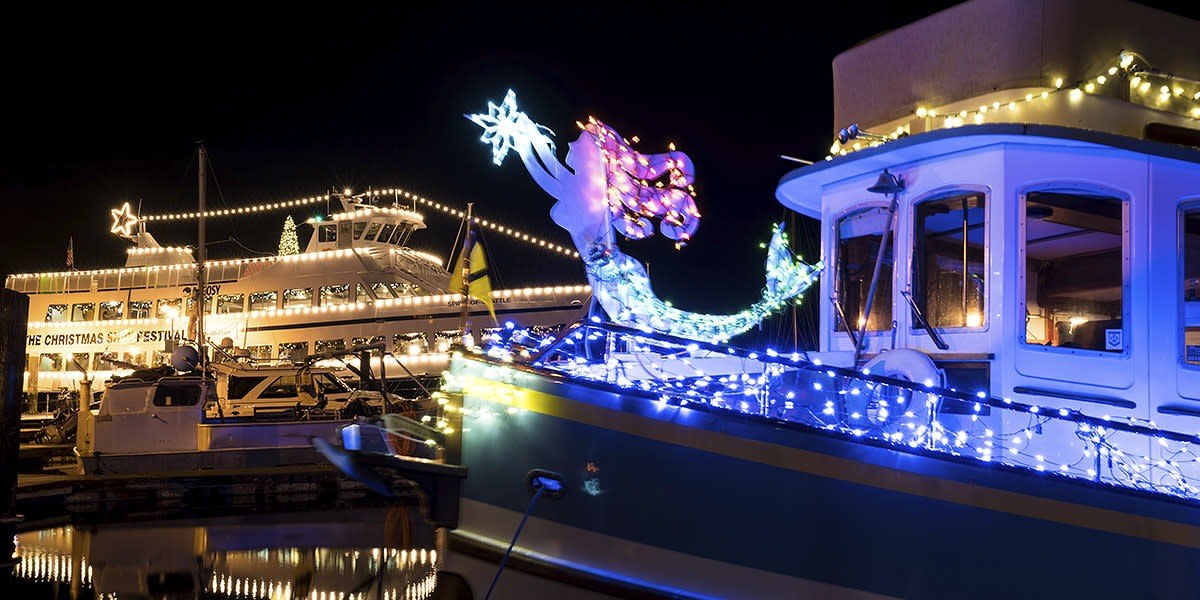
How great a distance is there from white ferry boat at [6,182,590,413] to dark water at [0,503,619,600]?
12736mm

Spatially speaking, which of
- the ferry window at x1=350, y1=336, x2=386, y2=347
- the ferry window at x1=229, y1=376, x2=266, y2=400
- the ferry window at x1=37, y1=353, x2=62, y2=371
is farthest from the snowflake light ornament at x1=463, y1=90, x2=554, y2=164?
the ferry window at x1=37, y1=353, x2=62, y2=371

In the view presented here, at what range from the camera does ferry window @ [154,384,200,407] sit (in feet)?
60.1

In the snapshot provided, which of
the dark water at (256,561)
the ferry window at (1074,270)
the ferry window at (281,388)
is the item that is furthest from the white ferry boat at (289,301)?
the ferry window at (1074,270)

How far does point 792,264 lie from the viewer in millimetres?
8289

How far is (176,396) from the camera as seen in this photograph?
727 inches

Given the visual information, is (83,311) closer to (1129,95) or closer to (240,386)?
(240,386)

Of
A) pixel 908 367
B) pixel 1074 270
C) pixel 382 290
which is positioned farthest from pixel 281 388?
pixel 908 367

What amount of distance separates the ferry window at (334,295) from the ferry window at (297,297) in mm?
584

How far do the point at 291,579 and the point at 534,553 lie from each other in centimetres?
534

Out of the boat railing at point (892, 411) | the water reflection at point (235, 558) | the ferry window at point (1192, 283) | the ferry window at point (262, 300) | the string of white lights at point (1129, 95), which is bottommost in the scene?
the water reflection at point (235, 558)

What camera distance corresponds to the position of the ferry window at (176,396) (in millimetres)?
18328

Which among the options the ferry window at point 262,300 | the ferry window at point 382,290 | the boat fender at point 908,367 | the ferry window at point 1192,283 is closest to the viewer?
the boat fender at point 908,367

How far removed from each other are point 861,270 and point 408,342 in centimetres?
2526

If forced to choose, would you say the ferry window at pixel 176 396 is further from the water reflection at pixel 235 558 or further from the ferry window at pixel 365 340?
the ferry window at pixel 365 340
